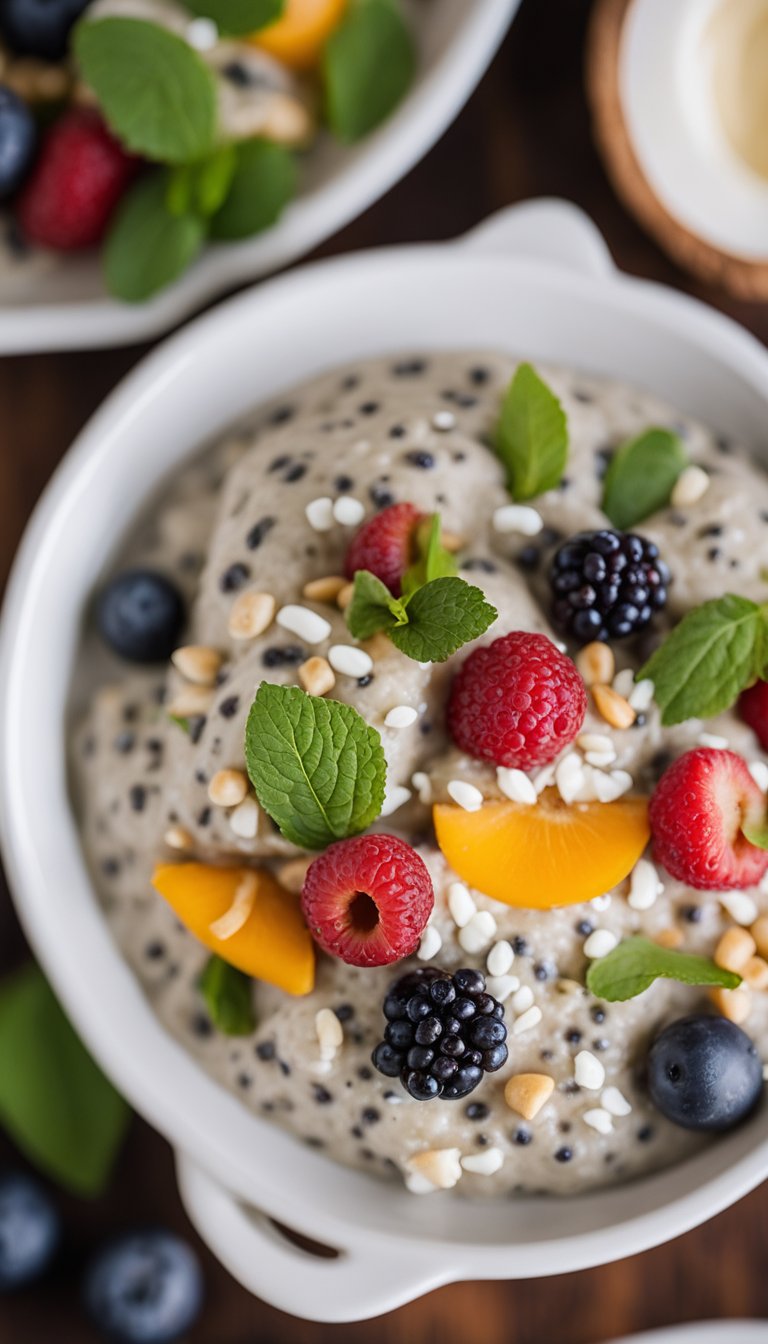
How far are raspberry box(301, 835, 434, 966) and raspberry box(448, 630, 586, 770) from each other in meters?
0.20

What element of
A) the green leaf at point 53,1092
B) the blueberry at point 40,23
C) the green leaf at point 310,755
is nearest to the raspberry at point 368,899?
the green leaf at point 310,755

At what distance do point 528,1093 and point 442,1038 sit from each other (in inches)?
8.6

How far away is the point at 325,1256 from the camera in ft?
8.66

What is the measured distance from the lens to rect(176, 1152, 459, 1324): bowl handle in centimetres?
207

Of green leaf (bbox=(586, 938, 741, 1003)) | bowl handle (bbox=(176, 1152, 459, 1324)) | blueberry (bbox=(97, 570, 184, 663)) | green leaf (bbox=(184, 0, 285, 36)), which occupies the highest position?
green leaf (bbox=(184, 0, 285, 36))

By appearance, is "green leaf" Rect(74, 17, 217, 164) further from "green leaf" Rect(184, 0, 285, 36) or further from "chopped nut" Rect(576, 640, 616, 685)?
"chopped nut" Rect(576, 640, 616, 685)

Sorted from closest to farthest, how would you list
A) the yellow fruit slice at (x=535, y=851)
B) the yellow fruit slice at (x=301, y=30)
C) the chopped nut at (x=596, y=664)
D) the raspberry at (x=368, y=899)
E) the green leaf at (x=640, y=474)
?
the raspberry at (x=368, y=899) → the yellow fruit slice at (x=535, y=851) → the chopped nut at (x=596, y=664) → the green leaf at (x=640, y=474) → the yellow fruit slice at (x=301, y=30)

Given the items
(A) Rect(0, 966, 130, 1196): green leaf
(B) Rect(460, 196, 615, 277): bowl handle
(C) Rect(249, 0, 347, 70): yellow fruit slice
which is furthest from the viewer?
(A) Rect(0, 966, 130, 1196): green leaf

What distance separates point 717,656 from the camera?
6.61 feet

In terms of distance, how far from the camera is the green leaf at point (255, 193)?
2416 millimetres

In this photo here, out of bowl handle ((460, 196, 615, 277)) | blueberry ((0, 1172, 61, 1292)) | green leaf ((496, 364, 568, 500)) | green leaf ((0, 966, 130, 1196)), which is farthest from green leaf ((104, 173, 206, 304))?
blueberry ((0, 1172, 61, 1292))

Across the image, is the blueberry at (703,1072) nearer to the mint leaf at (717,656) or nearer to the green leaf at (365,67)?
the mint leaf at (717,656)

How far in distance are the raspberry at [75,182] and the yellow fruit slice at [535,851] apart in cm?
133

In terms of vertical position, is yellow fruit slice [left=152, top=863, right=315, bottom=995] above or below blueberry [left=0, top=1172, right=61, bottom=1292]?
above
